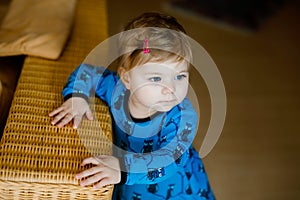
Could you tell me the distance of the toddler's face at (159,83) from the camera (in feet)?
2.85

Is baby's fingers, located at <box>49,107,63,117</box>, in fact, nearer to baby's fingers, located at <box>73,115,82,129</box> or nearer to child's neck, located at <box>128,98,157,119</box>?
baby's fingers, located at <box>73,115,82,129</box>

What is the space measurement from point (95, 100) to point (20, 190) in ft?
0.95

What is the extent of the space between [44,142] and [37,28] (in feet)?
1.38

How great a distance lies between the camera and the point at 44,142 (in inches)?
33.9

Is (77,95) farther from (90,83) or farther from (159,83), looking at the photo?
(159,83)

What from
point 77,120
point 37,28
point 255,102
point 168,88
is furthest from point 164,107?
point 255,102

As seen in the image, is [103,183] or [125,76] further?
[125,76]

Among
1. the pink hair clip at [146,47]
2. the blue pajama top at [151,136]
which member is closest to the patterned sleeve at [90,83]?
the blue pajama top at [151,136]

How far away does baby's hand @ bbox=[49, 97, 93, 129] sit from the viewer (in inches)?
36.0

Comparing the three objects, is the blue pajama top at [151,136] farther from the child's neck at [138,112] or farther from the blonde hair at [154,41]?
the blonde hair at [154,41]

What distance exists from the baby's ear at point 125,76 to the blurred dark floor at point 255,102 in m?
0.57

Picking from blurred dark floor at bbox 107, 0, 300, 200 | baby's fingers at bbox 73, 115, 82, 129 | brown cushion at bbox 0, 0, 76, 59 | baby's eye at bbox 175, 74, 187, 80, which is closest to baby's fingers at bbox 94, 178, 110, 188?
baby's fingers at bbox 73, 115, 82, 129

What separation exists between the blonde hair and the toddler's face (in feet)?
0.05

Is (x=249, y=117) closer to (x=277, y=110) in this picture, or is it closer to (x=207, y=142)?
(x=277, y=110)
